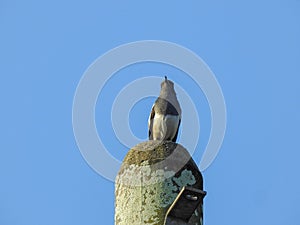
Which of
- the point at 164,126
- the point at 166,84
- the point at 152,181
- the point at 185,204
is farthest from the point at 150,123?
the point at 185,204

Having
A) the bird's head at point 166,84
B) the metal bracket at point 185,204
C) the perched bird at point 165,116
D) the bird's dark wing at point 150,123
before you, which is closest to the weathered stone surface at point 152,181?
the metal bracket at point 185,204

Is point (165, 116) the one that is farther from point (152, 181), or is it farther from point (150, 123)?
point (152, 181)

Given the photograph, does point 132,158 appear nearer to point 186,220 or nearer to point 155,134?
point 186,220

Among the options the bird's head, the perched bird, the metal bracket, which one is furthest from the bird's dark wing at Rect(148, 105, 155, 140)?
the metal bracket

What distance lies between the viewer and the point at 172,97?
14.4 meters

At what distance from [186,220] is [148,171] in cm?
81

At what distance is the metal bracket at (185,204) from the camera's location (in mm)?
9773

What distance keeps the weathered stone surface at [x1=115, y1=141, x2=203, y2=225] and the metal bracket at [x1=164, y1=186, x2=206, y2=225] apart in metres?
0.15

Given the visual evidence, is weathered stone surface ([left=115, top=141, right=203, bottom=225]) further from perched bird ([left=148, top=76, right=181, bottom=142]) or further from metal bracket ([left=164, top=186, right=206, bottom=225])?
perched bird ([left=148, top=76, right=181, bottom=142])

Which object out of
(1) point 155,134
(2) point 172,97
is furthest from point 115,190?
(2) point 172,97

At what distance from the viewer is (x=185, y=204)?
9.98 m

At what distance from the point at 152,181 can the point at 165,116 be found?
3198mm

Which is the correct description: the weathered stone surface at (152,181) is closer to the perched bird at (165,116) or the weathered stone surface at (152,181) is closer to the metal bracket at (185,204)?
the metal bracket at (185,204)

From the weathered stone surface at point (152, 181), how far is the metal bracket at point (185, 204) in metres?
0.15
